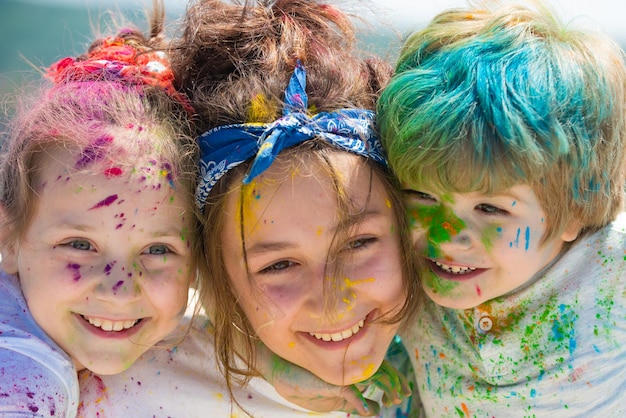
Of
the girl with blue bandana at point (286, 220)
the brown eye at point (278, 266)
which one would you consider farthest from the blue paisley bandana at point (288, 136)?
the brown eye at point (278, 266)

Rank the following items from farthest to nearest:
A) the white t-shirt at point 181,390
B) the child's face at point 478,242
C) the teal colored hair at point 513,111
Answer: the white t-shirt at point 181,390, the child's face at point 478,242, the teal colored hair at point 513,111

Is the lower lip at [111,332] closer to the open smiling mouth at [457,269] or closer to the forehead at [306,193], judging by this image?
the forehead at [306,193]

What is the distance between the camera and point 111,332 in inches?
85.4

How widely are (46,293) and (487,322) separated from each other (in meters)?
1.30

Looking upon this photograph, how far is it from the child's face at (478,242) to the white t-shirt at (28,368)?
1086mm

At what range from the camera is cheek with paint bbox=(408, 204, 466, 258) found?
2092mm

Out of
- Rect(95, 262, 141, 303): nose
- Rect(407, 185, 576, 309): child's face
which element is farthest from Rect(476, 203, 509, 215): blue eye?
Rect(95, 262, 141, 303): nose

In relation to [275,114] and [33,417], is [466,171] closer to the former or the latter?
[275,114]

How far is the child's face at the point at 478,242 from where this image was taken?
80.8 inches

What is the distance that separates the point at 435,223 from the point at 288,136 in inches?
19.2

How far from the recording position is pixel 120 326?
7.11 ft

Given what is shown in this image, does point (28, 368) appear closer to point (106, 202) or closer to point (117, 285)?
point (117, 285)

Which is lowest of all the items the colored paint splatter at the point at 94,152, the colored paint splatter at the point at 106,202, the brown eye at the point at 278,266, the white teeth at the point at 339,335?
the white teeth at the point at 339,335

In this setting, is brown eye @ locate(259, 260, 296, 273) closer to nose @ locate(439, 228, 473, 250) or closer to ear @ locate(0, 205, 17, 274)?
nose @ locate(439, 228, 473, 250)
